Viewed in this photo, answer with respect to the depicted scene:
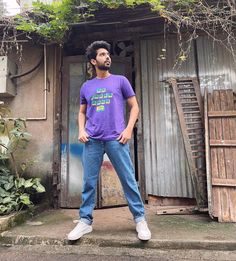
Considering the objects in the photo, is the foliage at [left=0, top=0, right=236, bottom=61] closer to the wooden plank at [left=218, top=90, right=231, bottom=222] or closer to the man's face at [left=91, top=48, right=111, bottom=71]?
the wooden plank at [left=218, top=90, right=231, bottom=222]

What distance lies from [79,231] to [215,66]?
3.26m

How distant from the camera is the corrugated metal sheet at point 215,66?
14.6 ft

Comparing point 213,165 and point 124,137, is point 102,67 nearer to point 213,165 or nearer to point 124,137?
point 124,137

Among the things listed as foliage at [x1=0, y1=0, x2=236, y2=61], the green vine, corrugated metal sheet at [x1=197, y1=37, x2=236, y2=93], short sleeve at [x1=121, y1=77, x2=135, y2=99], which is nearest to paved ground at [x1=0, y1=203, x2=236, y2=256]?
short sleeve at [x1=121, y1=77, x2=135, y2=99]

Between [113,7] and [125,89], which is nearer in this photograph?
[125,89]

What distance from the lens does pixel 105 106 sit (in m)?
2.97

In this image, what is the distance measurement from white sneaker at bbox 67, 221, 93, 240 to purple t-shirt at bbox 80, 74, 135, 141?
0.93m

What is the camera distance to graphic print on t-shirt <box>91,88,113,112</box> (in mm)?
2977

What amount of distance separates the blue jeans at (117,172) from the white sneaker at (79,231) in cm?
4

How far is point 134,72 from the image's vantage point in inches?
189

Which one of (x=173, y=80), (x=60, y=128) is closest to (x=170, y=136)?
(x=173, y=80)

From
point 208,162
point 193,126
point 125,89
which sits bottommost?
point 208,162

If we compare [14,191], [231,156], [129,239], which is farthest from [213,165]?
[14,191]

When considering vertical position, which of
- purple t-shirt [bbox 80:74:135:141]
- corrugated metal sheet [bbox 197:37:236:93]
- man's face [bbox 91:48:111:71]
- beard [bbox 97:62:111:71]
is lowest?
purple t-shirt [bbox 80:74:135:141]
